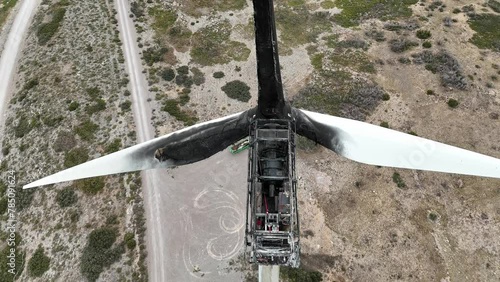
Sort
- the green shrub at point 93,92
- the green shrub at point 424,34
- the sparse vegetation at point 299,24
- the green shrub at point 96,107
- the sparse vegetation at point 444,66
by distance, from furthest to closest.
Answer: the sparse vegetation at point 299,24, the green shrub at point 424,34, the green shrub at point 93,92, the sparse vegetation at point 444,66, the green shrub at point 96,107

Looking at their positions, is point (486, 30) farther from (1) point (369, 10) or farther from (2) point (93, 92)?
(2) point (93, 92)

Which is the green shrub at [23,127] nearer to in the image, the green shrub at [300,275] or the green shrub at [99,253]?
the green shrub at [99,253]

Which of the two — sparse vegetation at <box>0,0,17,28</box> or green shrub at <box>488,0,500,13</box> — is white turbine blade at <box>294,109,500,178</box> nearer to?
green shrub at <box>488,0,500,13</box>

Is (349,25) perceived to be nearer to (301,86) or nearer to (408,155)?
(301,86)

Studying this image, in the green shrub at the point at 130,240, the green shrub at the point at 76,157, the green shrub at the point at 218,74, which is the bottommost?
the green shrub at the point at 130,240

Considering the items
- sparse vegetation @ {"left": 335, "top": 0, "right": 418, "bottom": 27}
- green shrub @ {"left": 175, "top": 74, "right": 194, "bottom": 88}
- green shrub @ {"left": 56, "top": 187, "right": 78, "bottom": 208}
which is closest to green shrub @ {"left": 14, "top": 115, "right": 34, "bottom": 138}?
green shrub @ {"left": 56, "top": 187, "right": 78, "bottom": 208}

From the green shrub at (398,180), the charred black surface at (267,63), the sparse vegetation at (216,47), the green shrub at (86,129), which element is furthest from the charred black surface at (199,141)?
the sparse vegetation at (216,47)

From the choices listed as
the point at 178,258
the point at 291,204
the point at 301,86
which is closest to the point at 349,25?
the point at 301,86
